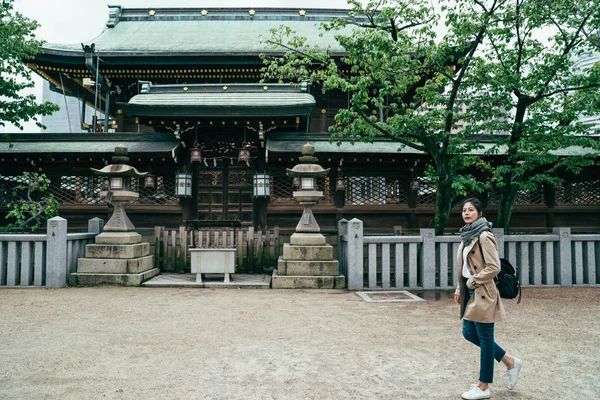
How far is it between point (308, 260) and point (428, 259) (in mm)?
2436

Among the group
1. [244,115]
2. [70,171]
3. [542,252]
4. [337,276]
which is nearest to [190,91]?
[244,115]

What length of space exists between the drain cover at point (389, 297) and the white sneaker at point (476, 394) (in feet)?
12.1

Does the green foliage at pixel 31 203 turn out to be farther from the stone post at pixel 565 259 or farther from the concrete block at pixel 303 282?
the stone post at pixel 565 259

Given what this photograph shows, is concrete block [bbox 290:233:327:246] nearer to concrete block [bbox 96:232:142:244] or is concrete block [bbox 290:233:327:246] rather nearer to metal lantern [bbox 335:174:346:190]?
metal lantern [bbox 335:174:346:190]

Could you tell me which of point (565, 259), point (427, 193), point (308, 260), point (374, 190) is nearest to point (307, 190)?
point (308, 260)

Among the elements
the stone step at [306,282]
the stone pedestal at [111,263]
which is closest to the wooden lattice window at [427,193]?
the stone step at [306,282]

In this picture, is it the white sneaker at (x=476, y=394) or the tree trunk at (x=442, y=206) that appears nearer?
the white sneaker at (x=476, y=394)

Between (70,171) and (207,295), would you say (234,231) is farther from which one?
(70,171)

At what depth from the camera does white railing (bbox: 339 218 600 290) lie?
7957 mm

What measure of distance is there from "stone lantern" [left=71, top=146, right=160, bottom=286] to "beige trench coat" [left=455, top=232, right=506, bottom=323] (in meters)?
6.89

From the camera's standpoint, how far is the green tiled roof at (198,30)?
14.0 metres

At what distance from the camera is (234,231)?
916cm

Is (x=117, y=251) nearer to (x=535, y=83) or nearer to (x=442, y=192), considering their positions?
(x=442, y=192)

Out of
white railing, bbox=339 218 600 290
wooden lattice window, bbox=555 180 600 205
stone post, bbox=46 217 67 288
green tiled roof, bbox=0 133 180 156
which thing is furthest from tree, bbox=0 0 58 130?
wooden lattice window, bbox=555 180 600 205
